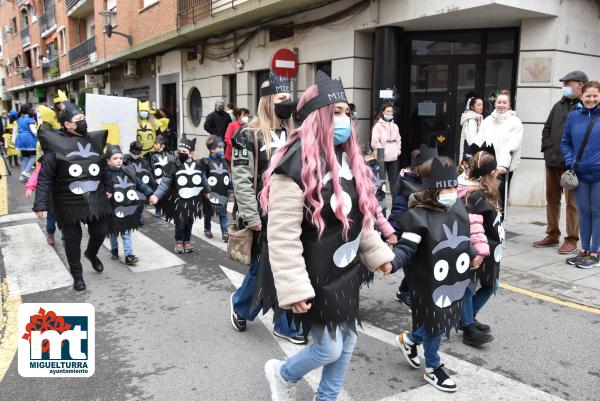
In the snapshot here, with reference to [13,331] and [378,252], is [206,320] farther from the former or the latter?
Result: [378,252]

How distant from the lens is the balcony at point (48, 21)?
32.8 m

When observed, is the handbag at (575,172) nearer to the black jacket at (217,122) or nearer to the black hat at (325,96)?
the black hat at (325,96)

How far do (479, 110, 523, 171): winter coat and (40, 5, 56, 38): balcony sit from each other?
109 ft

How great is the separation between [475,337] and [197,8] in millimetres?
13382

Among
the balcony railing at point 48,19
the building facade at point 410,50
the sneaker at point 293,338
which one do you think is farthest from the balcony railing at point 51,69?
the sneaker at point 293,338

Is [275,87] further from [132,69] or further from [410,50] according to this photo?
[132,69]

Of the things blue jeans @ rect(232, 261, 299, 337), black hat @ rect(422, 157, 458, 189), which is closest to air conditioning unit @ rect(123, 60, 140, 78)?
blue jeans @ rect(232, 261, 299, 337)

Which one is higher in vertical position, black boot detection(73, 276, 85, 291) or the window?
the window

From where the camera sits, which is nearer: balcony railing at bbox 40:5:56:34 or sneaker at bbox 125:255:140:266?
sneaker at bbox 125:255:140:266

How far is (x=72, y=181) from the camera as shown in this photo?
5047mm

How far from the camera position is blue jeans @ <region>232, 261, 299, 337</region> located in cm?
387

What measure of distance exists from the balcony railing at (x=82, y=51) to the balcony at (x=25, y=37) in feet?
45.6

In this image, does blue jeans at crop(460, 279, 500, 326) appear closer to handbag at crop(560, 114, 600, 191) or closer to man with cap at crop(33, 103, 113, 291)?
handbag at crop(560, 114, 600, 191)

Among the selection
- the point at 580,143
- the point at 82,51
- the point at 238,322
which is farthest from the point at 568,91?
the point at 82,51
